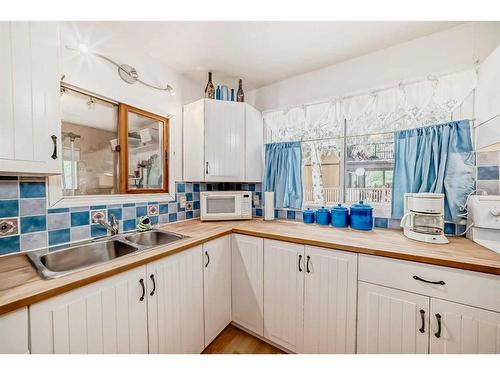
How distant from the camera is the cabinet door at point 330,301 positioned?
1.25m

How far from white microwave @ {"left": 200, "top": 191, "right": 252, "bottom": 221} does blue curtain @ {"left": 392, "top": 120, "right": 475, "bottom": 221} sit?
1275 millimetres

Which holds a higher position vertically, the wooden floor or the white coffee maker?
the white coffee maker

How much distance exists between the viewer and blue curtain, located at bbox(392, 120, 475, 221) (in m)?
1.40

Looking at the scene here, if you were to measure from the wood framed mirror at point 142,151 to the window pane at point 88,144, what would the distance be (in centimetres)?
6

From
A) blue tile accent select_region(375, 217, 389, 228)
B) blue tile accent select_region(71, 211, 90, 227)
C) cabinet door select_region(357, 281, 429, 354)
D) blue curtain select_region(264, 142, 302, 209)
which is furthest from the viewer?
blue curtain select_region(264, 142, 302, 209)

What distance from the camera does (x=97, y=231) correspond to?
147 cm

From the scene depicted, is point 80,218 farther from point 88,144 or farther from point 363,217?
point 363,217

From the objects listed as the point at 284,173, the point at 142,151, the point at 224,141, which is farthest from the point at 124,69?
the point at 284,173

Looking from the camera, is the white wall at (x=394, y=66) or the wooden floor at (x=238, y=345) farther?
the wooden floor at (x=238, y=345)

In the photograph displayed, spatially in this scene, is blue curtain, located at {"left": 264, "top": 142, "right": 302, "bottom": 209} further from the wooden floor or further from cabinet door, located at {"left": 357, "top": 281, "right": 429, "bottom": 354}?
the wooden floor

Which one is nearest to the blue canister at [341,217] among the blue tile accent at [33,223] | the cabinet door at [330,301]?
the cabinet door at [330,301]

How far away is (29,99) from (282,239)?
1.54 metres

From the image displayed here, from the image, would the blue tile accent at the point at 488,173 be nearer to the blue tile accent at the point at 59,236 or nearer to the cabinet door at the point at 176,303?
the cabinet door at the point at 176,303

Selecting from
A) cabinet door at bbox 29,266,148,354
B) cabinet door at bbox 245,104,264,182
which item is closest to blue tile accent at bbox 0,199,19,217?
cabinet door at bbox 29,266,148,354
